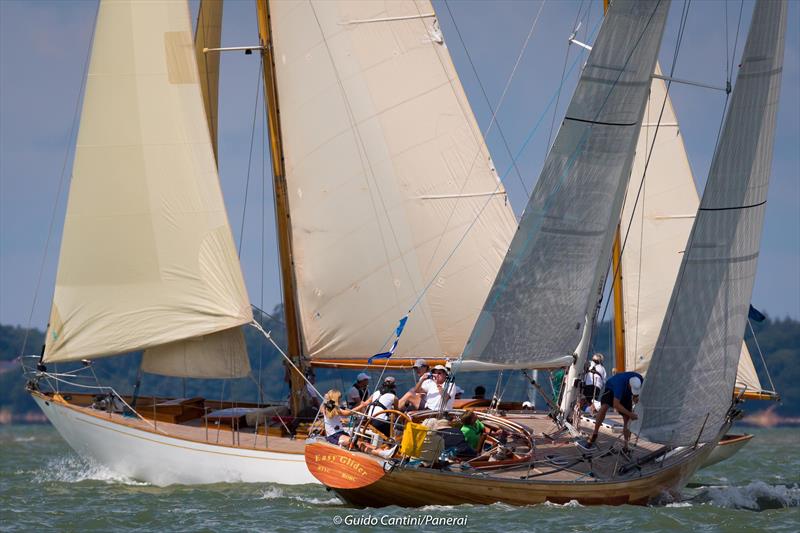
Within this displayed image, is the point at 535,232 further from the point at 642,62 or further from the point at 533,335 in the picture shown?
the point at 642,62

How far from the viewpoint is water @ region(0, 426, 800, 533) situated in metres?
15.1

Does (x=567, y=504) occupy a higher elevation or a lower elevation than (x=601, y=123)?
lower

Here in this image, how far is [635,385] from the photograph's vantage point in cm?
1708

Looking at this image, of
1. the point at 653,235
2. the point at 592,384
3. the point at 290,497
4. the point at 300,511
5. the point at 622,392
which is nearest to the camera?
the point at 300,511

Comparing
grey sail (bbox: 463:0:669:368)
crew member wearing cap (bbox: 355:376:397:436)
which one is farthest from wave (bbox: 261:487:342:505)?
grey sail (bbox: 463:0:669:368)

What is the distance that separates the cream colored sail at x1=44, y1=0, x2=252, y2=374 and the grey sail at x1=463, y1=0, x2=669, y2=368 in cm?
572

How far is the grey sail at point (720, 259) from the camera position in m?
16.6

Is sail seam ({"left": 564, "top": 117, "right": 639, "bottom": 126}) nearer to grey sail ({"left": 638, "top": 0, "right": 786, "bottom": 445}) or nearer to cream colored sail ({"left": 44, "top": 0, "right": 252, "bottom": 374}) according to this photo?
grey sail ({"left": 638, "top": 0, "right": 786, "bottom": 445})

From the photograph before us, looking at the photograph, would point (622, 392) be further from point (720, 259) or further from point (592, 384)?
point (592, 384)

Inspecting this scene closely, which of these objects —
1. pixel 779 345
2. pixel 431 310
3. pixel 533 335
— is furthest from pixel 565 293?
pixel 779 345

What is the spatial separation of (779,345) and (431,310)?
99311 millimetres

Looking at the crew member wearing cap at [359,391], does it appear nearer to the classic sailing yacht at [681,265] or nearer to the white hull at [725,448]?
the classic sailing yacht at [681,265]

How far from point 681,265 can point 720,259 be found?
18.0 inches

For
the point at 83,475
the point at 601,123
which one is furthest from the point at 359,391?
the point at 601,123
